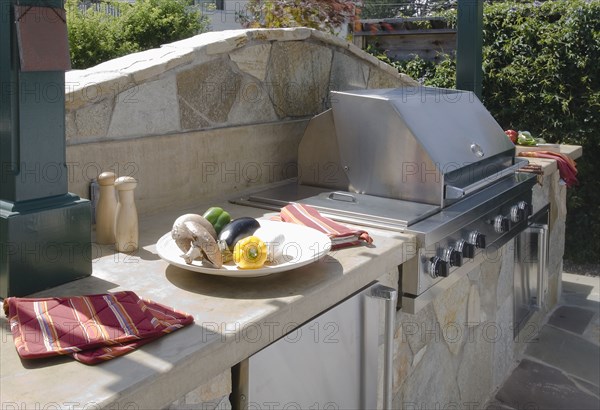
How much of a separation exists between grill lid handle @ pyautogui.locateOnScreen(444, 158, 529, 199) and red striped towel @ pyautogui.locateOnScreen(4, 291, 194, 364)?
52.2 inches

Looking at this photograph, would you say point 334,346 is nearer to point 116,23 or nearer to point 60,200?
point 60,200

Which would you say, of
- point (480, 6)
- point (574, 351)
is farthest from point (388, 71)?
point (574, 351)

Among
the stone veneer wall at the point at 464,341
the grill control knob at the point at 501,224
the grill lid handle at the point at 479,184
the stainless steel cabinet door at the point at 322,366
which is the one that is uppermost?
the grill lid handle at the point at 479,184

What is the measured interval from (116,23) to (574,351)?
526 cm

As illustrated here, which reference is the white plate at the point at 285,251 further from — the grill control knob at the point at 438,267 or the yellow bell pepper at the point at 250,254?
the grill control knob at the point at 438,267

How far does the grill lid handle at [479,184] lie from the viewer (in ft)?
8.17

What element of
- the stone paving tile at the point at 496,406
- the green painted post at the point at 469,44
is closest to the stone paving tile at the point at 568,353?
the stone paving tile at the point at 496,406

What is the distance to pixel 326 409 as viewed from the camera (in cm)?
191

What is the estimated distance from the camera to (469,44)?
3900mm

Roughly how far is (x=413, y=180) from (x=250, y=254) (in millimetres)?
1019

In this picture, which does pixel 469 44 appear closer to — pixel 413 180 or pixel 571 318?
pixel 413 180

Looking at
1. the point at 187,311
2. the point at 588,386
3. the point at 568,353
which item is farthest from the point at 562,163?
the point at 187,311

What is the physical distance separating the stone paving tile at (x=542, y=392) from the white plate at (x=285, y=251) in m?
1.86

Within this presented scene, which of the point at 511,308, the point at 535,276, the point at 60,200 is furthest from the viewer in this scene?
the point at 535,276
